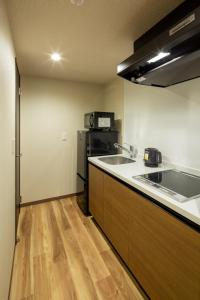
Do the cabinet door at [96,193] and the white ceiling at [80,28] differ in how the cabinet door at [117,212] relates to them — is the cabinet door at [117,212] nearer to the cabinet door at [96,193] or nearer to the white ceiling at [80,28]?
the cabinet door at [96,193]

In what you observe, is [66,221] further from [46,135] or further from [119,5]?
[119,5]

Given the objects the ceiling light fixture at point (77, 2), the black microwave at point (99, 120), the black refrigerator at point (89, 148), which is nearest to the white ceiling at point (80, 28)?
the ceiling light fixture at point (77, 2)

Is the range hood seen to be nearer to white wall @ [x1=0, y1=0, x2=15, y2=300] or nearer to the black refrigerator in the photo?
white wall @ [x1=0, y1=0, x2=15, y2=300]

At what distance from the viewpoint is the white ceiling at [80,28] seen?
46.1 inches

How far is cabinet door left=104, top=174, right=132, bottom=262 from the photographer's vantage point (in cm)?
146

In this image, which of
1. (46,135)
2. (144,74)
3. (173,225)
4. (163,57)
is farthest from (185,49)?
(46,135)

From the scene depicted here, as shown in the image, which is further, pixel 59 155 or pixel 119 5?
pixel 59 155

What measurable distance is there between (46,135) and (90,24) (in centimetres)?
192

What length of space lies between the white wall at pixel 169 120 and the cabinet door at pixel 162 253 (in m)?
0.75

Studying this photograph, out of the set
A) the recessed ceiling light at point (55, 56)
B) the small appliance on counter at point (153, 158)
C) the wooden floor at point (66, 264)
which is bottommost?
the wooden floor at point (66, 264)

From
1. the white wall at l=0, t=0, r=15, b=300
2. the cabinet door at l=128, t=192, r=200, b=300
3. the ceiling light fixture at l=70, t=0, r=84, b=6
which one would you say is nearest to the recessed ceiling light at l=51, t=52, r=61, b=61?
the white wall at l=0, t=0, r=15, b=300

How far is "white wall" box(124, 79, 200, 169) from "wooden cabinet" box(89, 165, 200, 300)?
0.73m

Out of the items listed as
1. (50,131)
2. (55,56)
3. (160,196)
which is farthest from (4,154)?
(50,131)

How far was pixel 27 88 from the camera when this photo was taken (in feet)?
8.87
